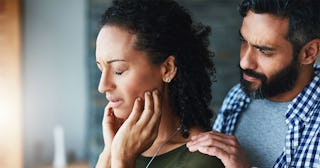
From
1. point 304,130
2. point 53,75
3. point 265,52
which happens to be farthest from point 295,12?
point 53,75

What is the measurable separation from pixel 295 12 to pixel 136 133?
0.35m

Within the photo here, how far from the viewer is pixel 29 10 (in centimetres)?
233

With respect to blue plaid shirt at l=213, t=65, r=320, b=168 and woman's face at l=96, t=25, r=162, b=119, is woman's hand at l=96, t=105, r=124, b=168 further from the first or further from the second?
blue plaid shirt at l=213, t=65, r=320, b=168

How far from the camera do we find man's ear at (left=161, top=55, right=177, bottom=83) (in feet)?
2.65

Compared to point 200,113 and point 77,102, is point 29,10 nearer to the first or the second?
point 77,102

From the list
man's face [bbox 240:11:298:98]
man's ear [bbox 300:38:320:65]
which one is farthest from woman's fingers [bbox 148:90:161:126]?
man's ear [bbox 300:38:320:65]

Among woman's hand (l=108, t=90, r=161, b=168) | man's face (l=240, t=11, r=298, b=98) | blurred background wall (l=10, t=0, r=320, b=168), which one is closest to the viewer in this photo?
woman's hand (l=108, t=90, r=161, b=168)

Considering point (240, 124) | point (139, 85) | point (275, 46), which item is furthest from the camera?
point (240, 124)

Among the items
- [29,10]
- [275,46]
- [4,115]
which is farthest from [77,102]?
[275,46]

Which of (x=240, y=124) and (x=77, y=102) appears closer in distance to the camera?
(x=240, y=124)

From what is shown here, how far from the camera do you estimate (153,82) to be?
0.80 m

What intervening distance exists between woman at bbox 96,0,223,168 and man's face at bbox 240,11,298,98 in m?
0.08

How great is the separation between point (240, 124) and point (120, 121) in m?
0.28

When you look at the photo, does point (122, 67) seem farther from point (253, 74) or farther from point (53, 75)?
point (53, 75)
